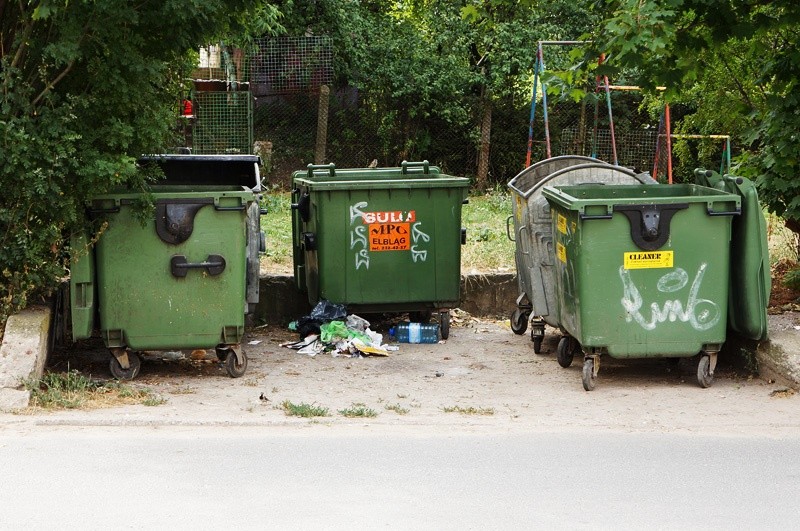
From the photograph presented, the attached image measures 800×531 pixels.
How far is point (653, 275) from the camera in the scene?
7.05 metres

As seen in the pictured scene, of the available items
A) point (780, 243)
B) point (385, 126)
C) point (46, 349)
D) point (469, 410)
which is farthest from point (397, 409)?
point (385, 126)

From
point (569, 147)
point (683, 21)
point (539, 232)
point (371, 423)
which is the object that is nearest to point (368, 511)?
point (371, 423)

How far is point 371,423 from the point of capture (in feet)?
20.4

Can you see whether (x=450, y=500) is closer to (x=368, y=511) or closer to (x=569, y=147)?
(x=368, y=511)

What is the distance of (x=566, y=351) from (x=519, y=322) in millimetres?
1332

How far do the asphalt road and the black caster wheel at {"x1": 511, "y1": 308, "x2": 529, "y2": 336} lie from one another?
298 centimetres

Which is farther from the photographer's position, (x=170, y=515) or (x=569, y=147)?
(x=569, y=147)

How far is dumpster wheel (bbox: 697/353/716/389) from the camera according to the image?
7137 mm

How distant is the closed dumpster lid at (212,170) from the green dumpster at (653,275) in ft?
11.8

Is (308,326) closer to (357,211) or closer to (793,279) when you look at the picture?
(357,211)

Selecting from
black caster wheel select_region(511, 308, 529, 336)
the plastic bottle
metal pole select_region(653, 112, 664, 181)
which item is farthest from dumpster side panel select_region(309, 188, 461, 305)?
metal pole select_region(653, 112, 664, 181)

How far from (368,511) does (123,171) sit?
123 inches

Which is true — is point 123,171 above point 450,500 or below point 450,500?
above

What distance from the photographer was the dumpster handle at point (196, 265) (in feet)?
23.5
